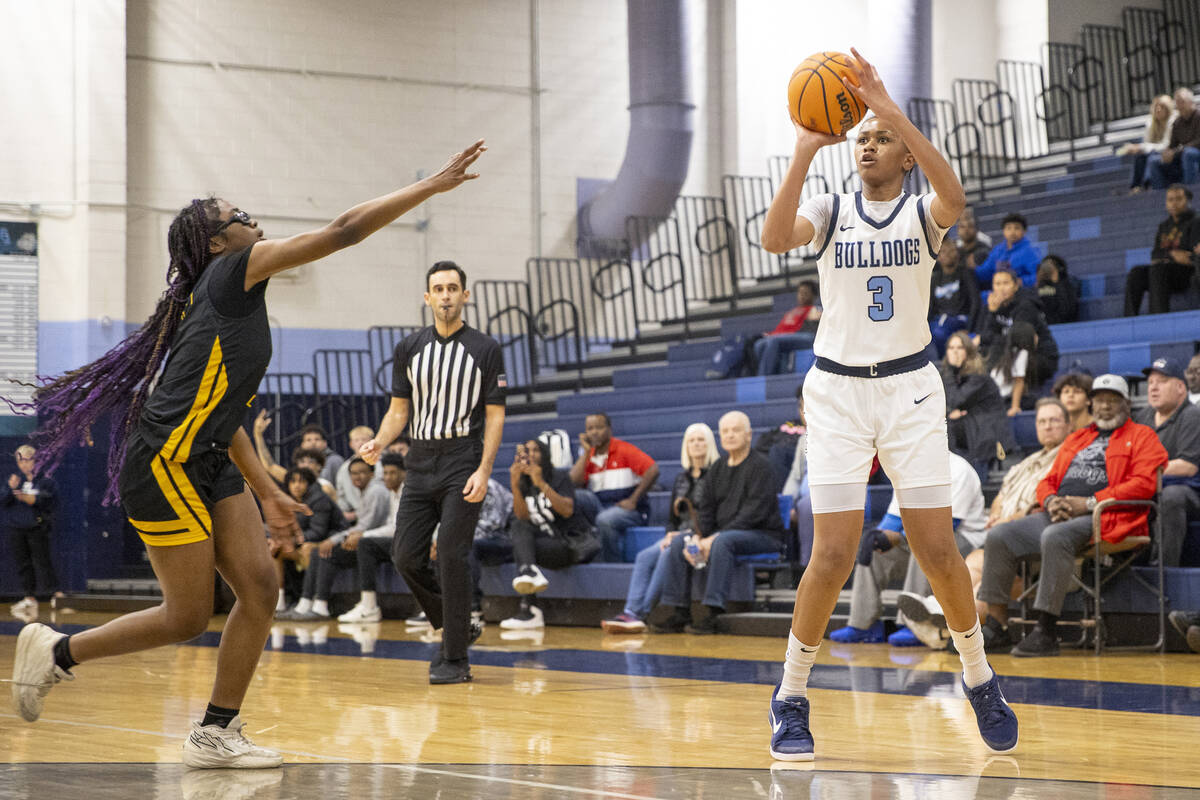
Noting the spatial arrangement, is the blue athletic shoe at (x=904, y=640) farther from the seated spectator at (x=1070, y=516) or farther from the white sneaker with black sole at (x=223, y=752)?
the white sneaker with black sole at (x=223, y=752)

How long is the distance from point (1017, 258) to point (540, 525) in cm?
432

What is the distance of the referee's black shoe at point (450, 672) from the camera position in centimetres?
659

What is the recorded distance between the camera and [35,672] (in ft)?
14.0

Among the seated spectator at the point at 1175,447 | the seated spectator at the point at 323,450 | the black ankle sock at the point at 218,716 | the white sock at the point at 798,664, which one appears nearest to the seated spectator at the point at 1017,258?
the seated spectator at the point at 1175,447

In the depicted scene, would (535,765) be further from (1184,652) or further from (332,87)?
(332,87)

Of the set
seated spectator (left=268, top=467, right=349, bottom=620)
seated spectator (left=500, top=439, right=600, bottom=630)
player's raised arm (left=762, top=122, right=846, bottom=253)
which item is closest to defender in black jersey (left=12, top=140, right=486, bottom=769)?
player's raised arm (left=762, top=122, right=846, bottom=253)

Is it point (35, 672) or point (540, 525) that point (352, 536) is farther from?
point (35, 672)

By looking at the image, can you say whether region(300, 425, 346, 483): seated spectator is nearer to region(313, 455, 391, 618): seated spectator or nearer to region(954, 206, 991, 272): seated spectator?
region(313, 455, 391, 618): seated spectator

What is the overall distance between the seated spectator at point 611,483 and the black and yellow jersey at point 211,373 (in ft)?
22.3

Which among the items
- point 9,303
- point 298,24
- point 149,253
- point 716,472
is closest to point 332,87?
point 298,24

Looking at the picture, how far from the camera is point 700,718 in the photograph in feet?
17.4

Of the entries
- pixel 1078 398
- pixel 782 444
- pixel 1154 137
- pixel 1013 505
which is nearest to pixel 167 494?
Answer: pixel 1013 505

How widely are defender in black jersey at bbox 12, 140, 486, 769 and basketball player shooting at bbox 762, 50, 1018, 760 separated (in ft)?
3.59

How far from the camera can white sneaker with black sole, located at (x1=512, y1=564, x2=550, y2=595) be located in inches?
404
